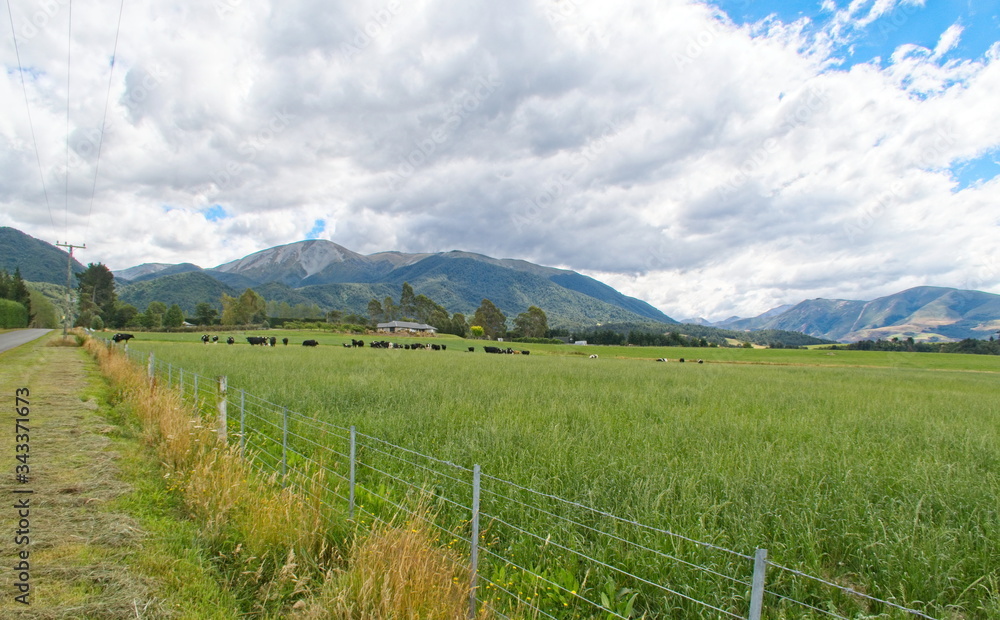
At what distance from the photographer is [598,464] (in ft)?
21.4

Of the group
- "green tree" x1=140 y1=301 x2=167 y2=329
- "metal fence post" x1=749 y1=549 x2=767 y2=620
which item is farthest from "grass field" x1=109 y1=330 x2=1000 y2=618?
"green tree" x1=140 y1=301 x2=167 y2=329

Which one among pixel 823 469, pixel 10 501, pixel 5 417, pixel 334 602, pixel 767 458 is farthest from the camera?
pixel 5 417

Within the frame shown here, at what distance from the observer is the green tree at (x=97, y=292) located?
113500mm

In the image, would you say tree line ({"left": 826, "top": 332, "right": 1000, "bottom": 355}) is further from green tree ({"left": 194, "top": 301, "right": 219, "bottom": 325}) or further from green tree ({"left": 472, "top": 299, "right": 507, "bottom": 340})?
green tree ({"left": 194, "top": 301, "right": 219, "bottom": 325})

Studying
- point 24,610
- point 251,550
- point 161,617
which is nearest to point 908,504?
point 251,550

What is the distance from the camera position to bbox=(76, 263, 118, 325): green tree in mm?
113500

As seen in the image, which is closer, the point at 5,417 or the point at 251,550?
the point at 251,550

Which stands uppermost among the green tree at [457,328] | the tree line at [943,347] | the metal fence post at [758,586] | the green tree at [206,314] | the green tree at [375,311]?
the green tree at [375,311]

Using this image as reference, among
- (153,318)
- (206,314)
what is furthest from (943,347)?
(153,318)

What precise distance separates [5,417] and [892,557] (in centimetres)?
1592

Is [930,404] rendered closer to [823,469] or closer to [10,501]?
[823,469]

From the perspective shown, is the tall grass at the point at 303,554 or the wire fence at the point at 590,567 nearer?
the tall grass at the point at 303,554

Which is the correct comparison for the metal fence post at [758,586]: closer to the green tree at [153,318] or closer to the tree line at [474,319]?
the tree line at [474,319]

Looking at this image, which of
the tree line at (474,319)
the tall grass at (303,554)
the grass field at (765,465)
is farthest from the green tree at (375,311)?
the tall grass at (303,554)
